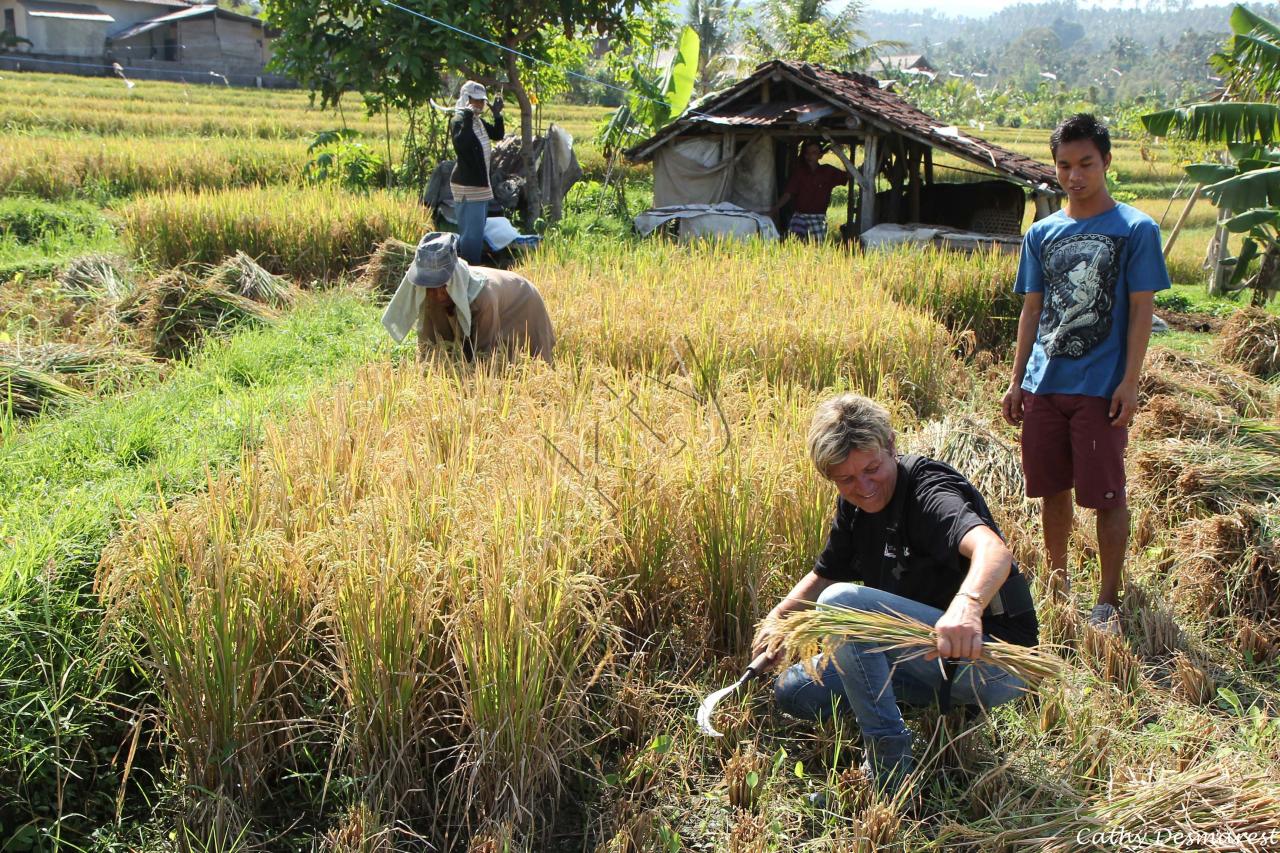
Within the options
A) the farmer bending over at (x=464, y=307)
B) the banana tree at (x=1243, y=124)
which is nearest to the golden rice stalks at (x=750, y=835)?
the farmer bending over at (x=464, y=307)

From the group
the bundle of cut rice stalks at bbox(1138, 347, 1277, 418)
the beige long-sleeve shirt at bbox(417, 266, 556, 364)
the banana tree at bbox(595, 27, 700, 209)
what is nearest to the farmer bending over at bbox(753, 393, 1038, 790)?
the beige long-sleeve shirt at bbox(417, 266, 556, 364)

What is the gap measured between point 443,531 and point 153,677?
81 cm

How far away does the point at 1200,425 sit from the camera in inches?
190

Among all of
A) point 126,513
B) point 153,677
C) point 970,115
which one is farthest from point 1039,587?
point 970,115

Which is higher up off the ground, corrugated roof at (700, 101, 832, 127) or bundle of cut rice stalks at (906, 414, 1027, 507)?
corrugated roof at (700, 101, 832, 127)

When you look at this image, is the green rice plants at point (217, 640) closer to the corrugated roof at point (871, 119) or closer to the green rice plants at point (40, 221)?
the green rice plants at point (40, 221)

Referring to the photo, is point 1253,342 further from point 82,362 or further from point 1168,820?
point 82,362

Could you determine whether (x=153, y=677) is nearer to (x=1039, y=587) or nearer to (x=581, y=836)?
A: (x=581, y=836)

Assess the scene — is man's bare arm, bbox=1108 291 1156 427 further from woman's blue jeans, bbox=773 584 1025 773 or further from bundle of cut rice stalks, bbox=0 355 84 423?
bundle of cut rice stalks, bbox=0 355 84 423

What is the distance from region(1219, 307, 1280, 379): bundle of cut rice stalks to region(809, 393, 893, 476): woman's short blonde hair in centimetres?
530

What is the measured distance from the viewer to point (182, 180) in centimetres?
1222

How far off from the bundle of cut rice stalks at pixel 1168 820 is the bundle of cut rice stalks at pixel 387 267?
649 cm

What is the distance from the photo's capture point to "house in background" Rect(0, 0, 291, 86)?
32.9 meters

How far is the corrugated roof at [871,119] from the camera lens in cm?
1059
